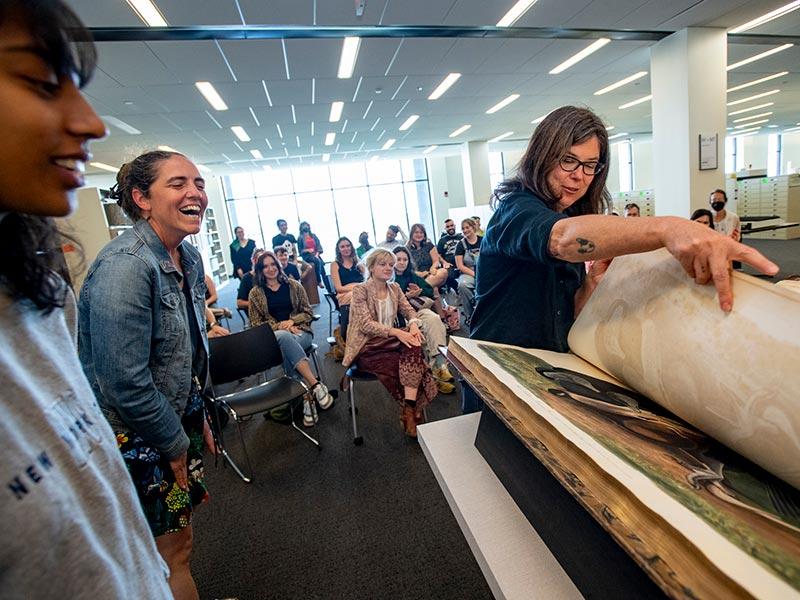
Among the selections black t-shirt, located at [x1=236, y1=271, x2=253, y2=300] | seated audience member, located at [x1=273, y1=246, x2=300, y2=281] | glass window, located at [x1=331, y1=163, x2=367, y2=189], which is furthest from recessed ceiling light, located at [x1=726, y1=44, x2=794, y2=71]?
glass window, located at [x1=331, y1=163, x2=367, y2=189]

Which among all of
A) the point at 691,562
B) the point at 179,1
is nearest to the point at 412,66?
the point at 179,1

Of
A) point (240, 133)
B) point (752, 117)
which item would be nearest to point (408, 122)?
point (240, 133)

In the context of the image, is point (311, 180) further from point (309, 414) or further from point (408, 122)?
point (309, 414)

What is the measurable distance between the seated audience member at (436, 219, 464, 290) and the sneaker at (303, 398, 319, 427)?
304 cm

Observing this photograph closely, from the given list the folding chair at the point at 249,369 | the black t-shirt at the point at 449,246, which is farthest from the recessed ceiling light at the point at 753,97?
the folding chair at the point at 249,369

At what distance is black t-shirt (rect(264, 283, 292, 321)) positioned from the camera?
3.62m

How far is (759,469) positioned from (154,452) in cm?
122

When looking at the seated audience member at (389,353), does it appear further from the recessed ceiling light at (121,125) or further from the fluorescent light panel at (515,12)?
the recessed ceiling light at (121,125)

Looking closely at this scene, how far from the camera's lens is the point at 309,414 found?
2.91 m

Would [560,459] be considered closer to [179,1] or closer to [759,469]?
[759,469]

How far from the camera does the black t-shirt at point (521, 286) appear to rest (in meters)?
0.75

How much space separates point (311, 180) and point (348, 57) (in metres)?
10.2

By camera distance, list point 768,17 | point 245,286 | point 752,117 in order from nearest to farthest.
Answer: point 245,286, point 768,17, point 752,117

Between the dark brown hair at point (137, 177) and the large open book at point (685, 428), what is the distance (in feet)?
3.54
